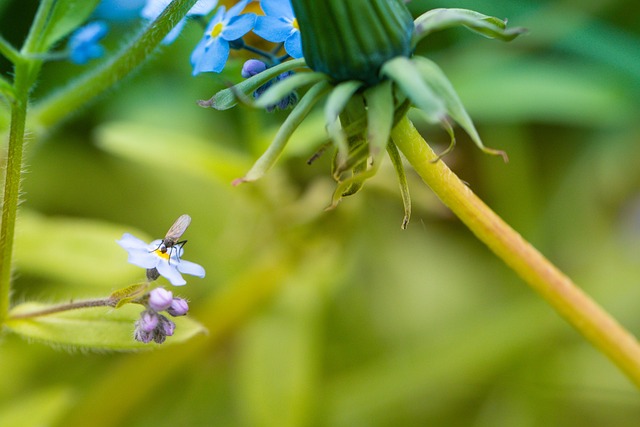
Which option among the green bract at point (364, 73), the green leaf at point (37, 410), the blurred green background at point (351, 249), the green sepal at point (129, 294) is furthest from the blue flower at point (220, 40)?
the green leaf at point (37, 410)

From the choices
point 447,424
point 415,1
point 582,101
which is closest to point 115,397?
point 447,424

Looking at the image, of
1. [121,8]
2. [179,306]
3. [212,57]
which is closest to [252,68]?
[212,57]

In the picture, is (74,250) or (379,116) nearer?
(379,116)

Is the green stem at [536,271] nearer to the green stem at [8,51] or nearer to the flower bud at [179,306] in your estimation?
the flower bud at [179,306]

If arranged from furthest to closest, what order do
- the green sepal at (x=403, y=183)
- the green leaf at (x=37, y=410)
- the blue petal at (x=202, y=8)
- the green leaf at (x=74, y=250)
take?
1. the green leaf at (x=74, y=250)
2. the green leaf at (x=37, y=410)
3. the blue petal at (x=202, y=8)
4. the green sepal at (x=403, y=183)

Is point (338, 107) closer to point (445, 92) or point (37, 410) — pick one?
point (445, 92)

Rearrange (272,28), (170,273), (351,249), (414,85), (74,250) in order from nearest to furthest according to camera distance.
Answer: (414,85)
(170,273)
(272,28)
(74,250)
(351,249)

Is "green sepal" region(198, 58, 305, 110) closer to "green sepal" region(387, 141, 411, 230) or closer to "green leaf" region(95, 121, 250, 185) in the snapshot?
"green sepal" region(387, 141, 411, 230)

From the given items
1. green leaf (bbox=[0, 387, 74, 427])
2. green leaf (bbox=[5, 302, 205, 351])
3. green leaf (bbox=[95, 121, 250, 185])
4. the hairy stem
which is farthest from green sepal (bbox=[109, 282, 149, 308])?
green leaf (bbox=[95, 121, 250, 185])
